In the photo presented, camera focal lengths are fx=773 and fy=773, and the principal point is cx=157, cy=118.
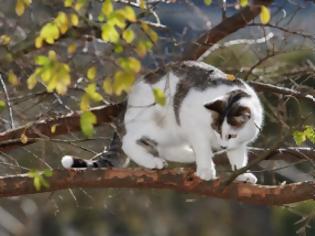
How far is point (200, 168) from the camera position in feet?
10.3

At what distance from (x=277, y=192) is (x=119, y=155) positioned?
78cm

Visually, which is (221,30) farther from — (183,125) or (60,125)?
(60,125)

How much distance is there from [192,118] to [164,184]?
371 mm

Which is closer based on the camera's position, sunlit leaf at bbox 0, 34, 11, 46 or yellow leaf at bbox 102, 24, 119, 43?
yellow leaf at bbox 102, 24, 119, 43

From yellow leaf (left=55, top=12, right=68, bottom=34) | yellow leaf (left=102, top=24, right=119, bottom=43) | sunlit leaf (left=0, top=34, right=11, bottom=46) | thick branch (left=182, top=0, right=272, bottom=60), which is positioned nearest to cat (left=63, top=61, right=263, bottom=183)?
thick branch (left=182, top=0, right=272, bottom=60)

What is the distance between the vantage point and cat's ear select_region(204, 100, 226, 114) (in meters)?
3.16

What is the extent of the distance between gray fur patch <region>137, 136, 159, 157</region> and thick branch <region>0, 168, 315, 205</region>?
269 millimetres

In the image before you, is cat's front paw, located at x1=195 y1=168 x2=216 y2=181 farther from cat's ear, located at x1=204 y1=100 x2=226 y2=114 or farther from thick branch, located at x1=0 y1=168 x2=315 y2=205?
cat's ear, located at x1=204 y1=100 x2=226 y2=114

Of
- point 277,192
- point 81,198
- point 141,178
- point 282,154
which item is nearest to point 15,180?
point 141,178

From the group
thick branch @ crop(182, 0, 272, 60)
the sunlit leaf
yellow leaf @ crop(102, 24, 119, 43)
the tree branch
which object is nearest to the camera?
yellow leaf @ crop(102, 24, 119, 43)

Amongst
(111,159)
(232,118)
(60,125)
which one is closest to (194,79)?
(232,118)

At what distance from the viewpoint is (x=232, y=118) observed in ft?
10.5

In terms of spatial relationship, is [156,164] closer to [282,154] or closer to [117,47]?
[282,154]

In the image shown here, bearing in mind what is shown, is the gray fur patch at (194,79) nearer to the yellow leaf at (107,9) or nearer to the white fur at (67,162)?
the white fur at (67,162)
